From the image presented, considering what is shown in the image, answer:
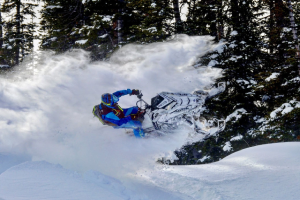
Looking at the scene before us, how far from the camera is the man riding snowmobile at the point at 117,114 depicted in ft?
24.8

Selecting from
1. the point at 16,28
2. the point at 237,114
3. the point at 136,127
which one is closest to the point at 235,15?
the point at 237,114

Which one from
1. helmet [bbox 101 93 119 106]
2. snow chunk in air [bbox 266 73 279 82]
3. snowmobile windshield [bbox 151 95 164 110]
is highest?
helmet [bbox 101 93 119 106]

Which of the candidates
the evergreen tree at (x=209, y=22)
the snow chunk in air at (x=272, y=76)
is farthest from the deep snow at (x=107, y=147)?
the snow chunk in air at (x=272, y=76)

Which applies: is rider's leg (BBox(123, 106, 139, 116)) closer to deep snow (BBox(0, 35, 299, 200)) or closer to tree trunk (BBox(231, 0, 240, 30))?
deep snow (BBox(0, 35, 299, 200))

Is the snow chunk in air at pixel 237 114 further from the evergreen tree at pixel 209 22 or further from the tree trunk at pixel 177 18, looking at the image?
the tree trunk at pixel 177 18

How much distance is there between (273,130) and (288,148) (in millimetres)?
5092

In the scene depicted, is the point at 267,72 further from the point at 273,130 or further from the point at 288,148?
the point at 288,148

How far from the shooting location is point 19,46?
72.5 feet

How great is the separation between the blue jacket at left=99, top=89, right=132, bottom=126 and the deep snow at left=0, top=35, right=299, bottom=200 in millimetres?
837

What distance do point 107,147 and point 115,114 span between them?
128cm

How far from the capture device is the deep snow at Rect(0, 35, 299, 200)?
4.84 meters

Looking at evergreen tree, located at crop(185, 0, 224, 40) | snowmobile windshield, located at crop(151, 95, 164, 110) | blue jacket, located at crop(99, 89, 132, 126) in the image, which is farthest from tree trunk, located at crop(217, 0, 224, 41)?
blue jacket, located at crop(99, 89, 132, 126)

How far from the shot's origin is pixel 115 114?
770cm

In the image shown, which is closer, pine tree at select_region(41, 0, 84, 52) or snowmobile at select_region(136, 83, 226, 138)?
snowmobile at select_region(136, 83, 226, 138)
